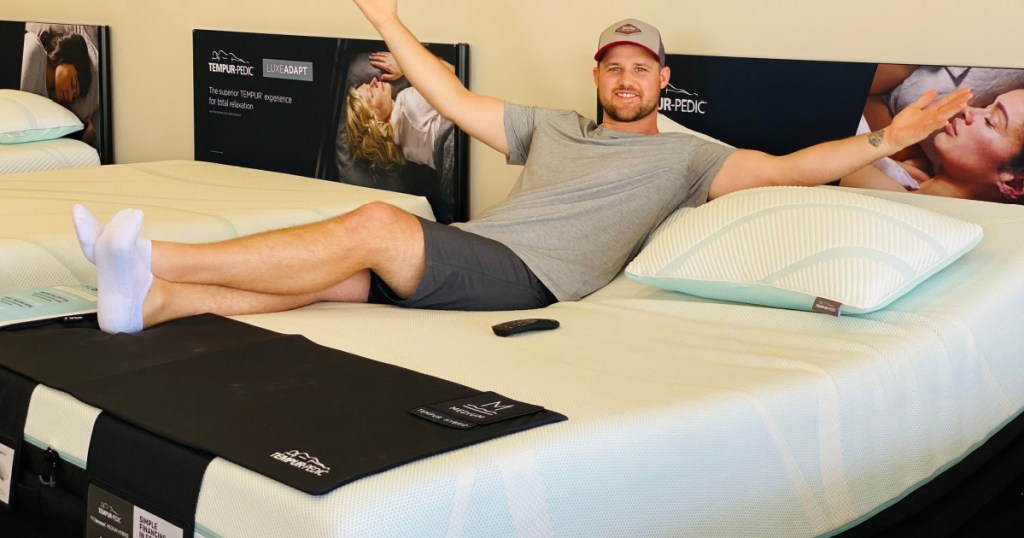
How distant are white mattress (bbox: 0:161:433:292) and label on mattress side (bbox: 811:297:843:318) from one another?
5.19ft

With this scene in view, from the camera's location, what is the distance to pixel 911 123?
2418 mm

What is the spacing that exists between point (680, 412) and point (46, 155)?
3545 millimetres

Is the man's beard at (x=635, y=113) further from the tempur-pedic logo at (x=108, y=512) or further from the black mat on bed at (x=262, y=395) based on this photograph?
the tempur-pedic logo at (x=108, y=512)

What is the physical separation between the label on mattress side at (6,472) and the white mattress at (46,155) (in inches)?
102

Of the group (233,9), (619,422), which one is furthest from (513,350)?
(233,9)

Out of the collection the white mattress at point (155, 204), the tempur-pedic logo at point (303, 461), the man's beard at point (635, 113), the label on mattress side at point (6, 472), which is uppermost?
the man's beard at point (635, 113)

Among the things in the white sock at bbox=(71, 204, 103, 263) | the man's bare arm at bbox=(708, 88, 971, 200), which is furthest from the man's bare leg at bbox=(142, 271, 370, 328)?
the man's bare arm at bbox=(708, 88, 971, 200)

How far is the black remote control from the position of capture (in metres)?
2.10

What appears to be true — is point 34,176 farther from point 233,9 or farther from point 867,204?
point 867,204

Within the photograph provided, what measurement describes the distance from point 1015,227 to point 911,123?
31 centimetres

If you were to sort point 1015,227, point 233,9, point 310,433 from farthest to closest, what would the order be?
point 233,9
point 1015,227
point 310,433

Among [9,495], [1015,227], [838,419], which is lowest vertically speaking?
[9,495]

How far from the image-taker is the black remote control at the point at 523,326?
6.88 ft

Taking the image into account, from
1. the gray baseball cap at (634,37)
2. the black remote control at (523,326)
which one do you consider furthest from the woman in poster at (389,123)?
the black remote control at (523,326)
